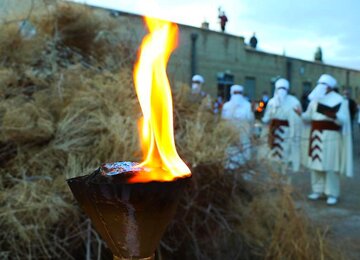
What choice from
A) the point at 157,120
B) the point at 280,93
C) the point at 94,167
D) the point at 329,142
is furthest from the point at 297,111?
the point at 157,120

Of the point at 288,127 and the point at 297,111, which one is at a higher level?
the point at 297,111

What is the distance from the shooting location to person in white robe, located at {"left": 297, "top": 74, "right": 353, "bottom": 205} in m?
6.26

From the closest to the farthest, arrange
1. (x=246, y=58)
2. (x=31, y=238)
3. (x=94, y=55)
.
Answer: (x=31, y=238)
(x=94, y=55)
(x=246, y=58)

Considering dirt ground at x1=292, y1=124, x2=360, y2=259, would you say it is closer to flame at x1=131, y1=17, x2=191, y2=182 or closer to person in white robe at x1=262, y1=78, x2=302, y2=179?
person in white robe at x1=262, y1=78, x2=302, y2=179

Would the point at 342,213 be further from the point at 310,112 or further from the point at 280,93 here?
the point at 280,93

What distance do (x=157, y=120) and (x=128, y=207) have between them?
0.23 meters

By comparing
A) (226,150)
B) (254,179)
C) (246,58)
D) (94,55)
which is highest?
(246,58)

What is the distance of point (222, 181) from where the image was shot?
3.12 meters

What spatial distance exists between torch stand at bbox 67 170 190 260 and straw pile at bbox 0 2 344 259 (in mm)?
1748

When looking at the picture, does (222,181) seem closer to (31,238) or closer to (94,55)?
(31,238)

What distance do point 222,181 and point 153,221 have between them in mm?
2431

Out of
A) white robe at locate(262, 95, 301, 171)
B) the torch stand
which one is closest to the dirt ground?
white robe at locate(262, 95, 301, 171)

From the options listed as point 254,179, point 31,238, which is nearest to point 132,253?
point 31,238

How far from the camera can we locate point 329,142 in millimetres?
6383
